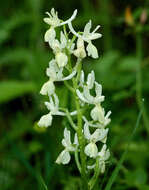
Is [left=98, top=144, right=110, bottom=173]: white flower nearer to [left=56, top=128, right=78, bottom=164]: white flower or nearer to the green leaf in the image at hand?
[left=56, top=128, right=78, bottom=164]: white flower

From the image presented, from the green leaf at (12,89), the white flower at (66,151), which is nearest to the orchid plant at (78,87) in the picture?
the white flower at (66,151)

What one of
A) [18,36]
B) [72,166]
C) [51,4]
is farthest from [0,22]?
[72,166]

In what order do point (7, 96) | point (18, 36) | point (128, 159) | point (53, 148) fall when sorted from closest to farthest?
1. point (53, 148)
2. point (128, 159)
3. point (7, 96)
4. point (18, 36)

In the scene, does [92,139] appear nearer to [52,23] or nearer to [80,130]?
[80,130]

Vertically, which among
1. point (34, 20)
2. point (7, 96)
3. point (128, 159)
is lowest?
point (128, 159)

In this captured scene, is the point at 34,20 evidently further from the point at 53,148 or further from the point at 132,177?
the point at 132,177

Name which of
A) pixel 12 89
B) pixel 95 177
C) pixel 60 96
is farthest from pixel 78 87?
pixel 12 89
